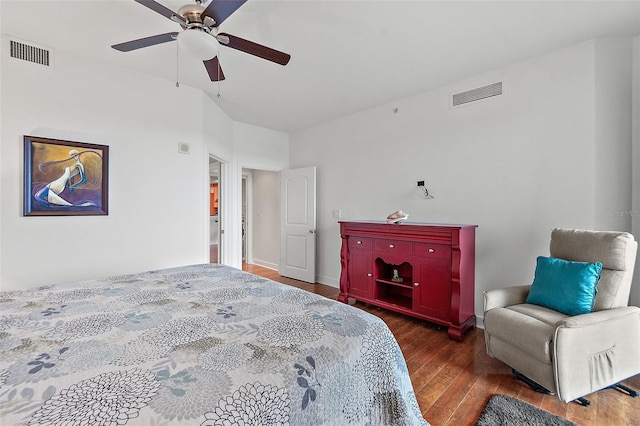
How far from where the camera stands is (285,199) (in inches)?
Result: 205

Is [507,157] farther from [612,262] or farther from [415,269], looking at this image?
[415,269]

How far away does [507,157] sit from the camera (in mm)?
2861

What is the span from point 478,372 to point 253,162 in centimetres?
408

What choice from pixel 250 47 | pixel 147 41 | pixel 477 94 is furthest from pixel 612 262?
pixel 147 41

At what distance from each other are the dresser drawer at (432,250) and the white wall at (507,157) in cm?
50

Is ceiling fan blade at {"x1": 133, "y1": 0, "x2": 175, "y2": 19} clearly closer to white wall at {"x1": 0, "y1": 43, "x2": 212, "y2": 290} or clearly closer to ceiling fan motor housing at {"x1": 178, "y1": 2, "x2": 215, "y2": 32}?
ceiling fan motor housing at {"x1": 178, "y1": 2, "x2": 215, "y2": 32}

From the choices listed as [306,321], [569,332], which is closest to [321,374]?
[306,321]

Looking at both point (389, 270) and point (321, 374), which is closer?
point (321, 374)

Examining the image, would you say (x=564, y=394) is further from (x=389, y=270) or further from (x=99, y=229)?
(x=99, y=229)

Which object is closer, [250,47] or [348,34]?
[250,47]

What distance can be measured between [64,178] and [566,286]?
429 cm

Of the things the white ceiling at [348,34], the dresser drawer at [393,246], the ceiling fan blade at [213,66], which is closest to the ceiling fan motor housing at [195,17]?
the ceiling fan blade at [213,66]

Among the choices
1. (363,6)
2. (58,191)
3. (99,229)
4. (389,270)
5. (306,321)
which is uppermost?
(363,6)

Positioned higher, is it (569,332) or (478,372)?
(569,332)
